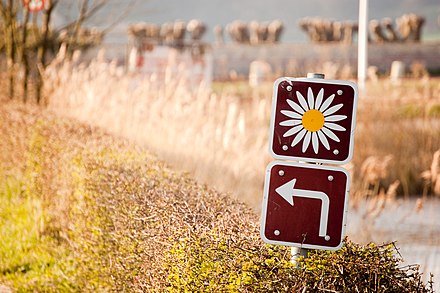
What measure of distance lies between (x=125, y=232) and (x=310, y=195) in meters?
1.26

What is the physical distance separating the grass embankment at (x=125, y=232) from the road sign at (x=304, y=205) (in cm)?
9

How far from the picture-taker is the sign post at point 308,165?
9.87 ft

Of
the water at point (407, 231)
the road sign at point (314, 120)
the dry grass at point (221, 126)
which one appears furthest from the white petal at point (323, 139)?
the dry grass at point (221, 126)

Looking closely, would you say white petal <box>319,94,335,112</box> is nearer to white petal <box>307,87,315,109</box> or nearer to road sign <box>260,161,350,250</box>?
white petal <box>307,87,315,109</box>

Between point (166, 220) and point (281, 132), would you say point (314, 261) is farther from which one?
point (166, 220)

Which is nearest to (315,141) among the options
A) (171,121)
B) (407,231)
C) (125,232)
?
(125,232)

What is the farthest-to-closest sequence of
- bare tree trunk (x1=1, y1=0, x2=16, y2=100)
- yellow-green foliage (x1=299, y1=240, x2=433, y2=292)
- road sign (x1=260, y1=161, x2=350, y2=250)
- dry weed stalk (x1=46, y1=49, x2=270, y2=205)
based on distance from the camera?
bare tree trunk (x1=1, y1=0, x2=16, y2=100) < dry weed stalk (x1=46, y1=49, x2=270, y2=205) < road sign (x1=260, y1=161, x2=350, y2=250) < yellow-green foliage (x1=299, y1=240, x2=433, y2=292)

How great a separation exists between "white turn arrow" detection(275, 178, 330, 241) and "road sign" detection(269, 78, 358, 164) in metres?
0.11

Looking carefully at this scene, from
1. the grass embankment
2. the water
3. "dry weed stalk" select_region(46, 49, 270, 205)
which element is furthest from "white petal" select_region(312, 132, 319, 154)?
"dry weed stalk" select_region(46, 49, 270, 205)

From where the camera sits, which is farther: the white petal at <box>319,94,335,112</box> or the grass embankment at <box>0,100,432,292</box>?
the white petal at <box>319,94,335,112</box>

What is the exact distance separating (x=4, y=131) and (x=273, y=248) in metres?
4.88

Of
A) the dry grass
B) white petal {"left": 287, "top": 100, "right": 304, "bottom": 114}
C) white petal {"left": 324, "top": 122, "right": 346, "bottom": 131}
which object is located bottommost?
the dry grass

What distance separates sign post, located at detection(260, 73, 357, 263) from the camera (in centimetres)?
301

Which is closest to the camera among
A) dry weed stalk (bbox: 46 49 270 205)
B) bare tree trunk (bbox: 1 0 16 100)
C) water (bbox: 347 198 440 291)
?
water (bbox: 347 198 440 291)
